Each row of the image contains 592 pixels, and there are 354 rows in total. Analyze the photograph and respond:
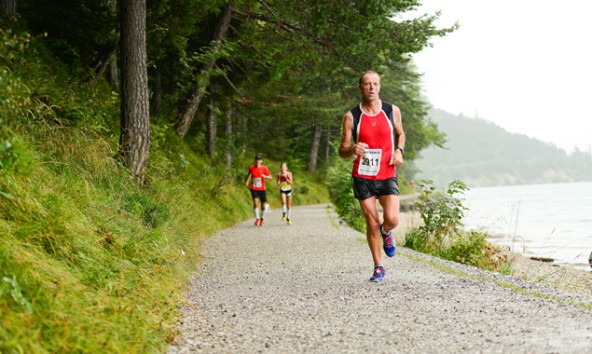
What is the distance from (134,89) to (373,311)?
606 cm

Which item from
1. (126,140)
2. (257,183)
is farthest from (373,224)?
(257,183)

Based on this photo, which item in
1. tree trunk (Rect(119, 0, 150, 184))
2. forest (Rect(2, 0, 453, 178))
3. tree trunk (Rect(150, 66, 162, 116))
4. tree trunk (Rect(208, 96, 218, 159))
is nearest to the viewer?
tree trunk (Rect(119, 0, 150, 184))

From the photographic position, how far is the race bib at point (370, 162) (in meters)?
6.01

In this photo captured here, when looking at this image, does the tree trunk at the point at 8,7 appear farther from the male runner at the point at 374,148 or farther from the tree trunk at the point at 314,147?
the tree trunk at the point at 314,147

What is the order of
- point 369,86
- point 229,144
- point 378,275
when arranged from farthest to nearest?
point 229,144 < point 378,275 < point 369,86

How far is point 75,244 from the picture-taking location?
4.36 m

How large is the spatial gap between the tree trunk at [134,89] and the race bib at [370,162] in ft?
14.1

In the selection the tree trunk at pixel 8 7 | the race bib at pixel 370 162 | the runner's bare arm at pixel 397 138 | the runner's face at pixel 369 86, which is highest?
the tree trunk at pixel 8 7

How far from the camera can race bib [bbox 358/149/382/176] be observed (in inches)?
237

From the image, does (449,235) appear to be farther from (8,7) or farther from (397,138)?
(8,7)

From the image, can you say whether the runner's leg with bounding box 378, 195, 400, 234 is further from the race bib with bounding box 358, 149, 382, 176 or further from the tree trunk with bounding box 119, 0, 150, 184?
the tree trunk with bounding box 119, 0, 150, 184

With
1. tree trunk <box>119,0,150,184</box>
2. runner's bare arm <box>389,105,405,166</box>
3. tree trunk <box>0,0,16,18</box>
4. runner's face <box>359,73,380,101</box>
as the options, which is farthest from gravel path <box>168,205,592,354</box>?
tree trunk <box>0,0,16,18</box>

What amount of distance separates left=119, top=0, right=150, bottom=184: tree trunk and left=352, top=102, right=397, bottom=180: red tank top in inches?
171

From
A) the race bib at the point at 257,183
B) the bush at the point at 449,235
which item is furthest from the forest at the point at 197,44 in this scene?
the bush at the point at 449,235
